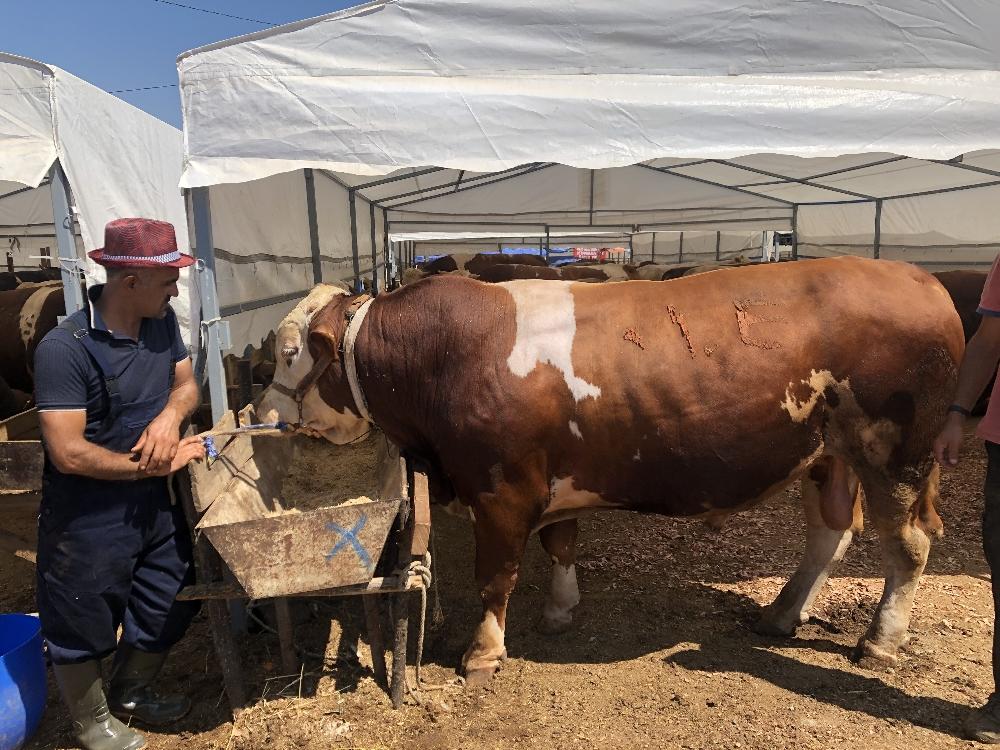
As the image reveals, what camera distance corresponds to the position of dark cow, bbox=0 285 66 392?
580cm

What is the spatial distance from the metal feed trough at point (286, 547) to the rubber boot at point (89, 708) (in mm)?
415

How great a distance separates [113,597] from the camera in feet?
8.26

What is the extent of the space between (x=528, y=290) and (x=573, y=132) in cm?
84

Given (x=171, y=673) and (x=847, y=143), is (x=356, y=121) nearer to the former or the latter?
(x=847, y=143)

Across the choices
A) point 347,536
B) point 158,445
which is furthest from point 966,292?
A: point 158,445

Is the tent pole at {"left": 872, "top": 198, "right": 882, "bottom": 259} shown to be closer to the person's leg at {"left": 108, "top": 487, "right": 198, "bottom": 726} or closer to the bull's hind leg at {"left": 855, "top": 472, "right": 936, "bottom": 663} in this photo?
the bull's hind leg at {"left": 855, "top": 472, "right": 936, "bottom": 663}

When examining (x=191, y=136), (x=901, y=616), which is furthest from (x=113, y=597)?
(x=901, y=616)

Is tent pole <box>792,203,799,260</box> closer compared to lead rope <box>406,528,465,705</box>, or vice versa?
lead rope <box>406,528,465,705</box>

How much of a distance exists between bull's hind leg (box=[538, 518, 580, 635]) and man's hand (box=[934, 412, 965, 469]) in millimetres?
1663

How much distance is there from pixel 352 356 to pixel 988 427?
2.57 m

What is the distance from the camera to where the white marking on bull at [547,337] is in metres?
2.84

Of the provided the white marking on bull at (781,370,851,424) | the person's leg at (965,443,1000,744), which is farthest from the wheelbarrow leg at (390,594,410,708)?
the person's leg at (965,443,1000,744)

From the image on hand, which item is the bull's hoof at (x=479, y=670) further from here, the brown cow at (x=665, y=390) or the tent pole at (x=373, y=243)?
the tent pole at (x=373, y=243)

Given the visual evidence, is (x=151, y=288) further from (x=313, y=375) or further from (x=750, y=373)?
(x=750, y=373)
